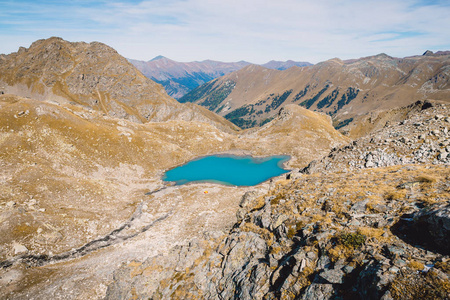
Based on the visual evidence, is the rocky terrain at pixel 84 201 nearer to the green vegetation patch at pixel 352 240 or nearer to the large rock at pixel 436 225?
the green vegetation patch at pixel 352 240

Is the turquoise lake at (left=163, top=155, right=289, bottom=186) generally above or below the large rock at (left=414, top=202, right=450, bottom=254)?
below

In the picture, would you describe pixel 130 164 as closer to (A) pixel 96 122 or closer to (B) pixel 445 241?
(A) pixel 96 122

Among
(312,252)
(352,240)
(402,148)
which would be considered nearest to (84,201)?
(312,252)

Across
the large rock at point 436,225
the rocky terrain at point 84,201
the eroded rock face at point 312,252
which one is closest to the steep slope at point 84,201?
the rocky terrain at point 84,201

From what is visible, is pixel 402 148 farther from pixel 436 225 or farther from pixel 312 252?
pixel 312 252

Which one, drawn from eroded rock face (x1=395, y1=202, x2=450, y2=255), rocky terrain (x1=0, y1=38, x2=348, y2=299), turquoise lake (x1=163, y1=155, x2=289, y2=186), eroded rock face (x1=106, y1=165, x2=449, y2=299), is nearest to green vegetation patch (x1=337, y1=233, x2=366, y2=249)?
eroded rock face (x1=106, y1=165, x2=449, y2=299)

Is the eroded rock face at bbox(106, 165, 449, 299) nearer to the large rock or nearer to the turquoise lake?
the large rock
